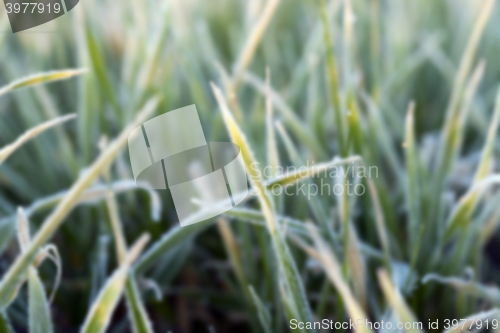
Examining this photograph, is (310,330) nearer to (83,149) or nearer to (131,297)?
(131,297)

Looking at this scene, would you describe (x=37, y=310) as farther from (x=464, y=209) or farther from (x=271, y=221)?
(x=464, y=209)

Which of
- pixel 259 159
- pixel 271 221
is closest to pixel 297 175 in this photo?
pixel 271 221

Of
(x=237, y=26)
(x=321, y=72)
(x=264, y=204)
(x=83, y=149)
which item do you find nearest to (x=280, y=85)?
(x=321, y=72)

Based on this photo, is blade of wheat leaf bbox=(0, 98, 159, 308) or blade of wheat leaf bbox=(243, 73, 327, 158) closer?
blade of wheat leaf bbox=(0, 98, 159, 308)

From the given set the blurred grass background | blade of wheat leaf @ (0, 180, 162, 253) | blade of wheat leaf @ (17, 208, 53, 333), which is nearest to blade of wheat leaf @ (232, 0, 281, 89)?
the blurred grass background

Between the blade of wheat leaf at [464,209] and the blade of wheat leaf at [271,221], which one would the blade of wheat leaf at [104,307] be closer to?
the blade of wheat leaf at [271,221]

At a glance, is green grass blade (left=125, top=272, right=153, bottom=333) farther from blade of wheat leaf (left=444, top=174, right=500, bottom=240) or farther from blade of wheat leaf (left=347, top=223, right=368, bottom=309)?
blade of wheat leaf (left=444, top=174, right=500, bottom=240)
